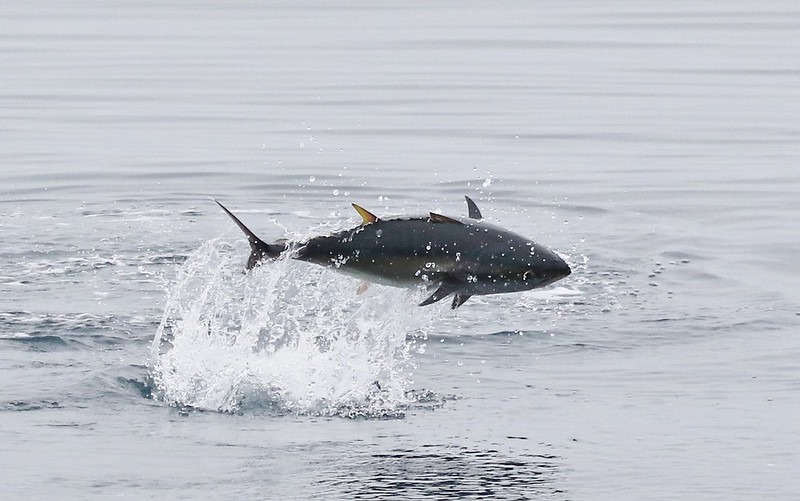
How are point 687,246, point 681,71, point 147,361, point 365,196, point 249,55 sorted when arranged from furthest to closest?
point 249,55
point 681,71
point 365,196
point 687,246
point 147,361

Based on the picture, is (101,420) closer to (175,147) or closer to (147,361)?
(147,361)

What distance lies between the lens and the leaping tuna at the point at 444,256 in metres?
8.41

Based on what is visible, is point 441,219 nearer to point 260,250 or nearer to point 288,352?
point 260,250

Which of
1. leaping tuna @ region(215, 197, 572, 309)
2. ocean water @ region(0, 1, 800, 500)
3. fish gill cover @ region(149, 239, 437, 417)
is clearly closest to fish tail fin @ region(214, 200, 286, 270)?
fish gill cover @ region(149, 239, 437, 417)

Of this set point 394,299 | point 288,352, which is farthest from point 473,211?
point 288,352

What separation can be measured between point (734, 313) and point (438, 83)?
1656cm

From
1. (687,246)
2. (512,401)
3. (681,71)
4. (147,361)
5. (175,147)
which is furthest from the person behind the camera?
(681,71)

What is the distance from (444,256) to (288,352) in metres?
2.19

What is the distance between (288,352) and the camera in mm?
10336

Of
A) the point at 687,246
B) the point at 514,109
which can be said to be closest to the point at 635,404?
the point at 687,246

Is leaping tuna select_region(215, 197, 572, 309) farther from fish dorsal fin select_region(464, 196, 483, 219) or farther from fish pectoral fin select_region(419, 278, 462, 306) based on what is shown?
fish dorsal fin select_region(464, 196, 483, 219)

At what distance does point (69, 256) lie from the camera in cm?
1328

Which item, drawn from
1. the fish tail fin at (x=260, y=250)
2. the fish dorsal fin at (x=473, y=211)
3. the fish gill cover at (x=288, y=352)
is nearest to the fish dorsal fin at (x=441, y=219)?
the fish dorsal fin at (x=473, y=211)

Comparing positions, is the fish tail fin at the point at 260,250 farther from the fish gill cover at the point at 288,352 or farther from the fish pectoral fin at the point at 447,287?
the fish pectoral fin at the point at 447,287
